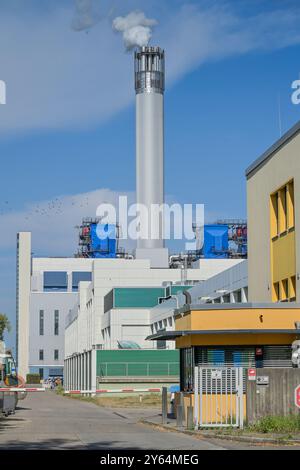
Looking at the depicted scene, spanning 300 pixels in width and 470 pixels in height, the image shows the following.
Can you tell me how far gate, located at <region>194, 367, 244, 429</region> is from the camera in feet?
83.3

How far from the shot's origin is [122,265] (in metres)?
102

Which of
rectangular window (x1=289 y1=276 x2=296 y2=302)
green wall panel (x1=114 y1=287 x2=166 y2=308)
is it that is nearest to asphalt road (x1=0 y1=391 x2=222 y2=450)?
rectangular window (x1=289 y1=276 x2=296 y2=302)

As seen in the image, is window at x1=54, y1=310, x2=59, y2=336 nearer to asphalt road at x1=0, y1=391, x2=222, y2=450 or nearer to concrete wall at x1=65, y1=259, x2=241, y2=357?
concrete wall at x1=65, y1=259, x2=241, y2=357

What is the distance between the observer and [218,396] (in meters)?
26.3

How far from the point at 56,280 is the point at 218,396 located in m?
127

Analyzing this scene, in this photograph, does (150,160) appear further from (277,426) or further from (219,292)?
(277,426)

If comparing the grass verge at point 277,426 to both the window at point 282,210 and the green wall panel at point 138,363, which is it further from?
the green wall panel at point 138,363

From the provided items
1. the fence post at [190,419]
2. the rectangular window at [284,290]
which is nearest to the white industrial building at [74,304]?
the rectangular window at [284,290]

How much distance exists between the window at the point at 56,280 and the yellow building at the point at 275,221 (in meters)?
114

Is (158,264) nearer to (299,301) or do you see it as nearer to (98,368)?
(98,368)

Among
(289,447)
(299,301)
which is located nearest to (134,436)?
(289,447)

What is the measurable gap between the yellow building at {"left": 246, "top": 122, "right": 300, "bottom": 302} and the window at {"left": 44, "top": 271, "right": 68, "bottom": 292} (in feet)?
376

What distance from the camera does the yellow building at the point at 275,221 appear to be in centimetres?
3253

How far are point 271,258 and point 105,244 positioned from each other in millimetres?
111298
